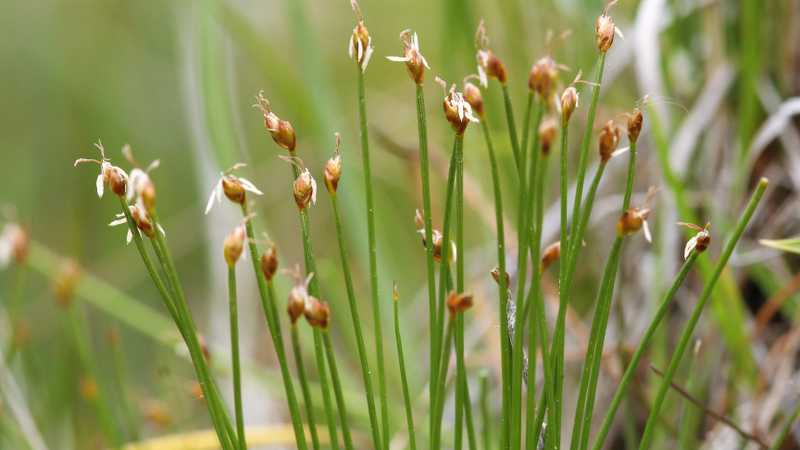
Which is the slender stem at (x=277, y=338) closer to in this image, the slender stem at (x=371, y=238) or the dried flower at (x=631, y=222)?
the slender stem at (x=371, y=238)

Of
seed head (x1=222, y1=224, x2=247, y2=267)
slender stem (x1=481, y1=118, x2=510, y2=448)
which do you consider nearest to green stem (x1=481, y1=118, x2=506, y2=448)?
slender stem (x1=481, y1=118, x2=510, y2=448)

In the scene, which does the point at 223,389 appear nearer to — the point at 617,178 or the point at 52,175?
the point at 617,178

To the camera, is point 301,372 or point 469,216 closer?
point 301,372

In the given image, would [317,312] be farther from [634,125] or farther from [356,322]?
[634,125]

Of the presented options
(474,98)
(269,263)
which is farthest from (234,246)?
(474,98)

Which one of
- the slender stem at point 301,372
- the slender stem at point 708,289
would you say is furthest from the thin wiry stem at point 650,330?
the slender stem at point 301,372

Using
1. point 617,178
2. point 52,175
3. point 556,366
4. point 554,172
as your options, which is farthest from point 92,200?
point 556,366
